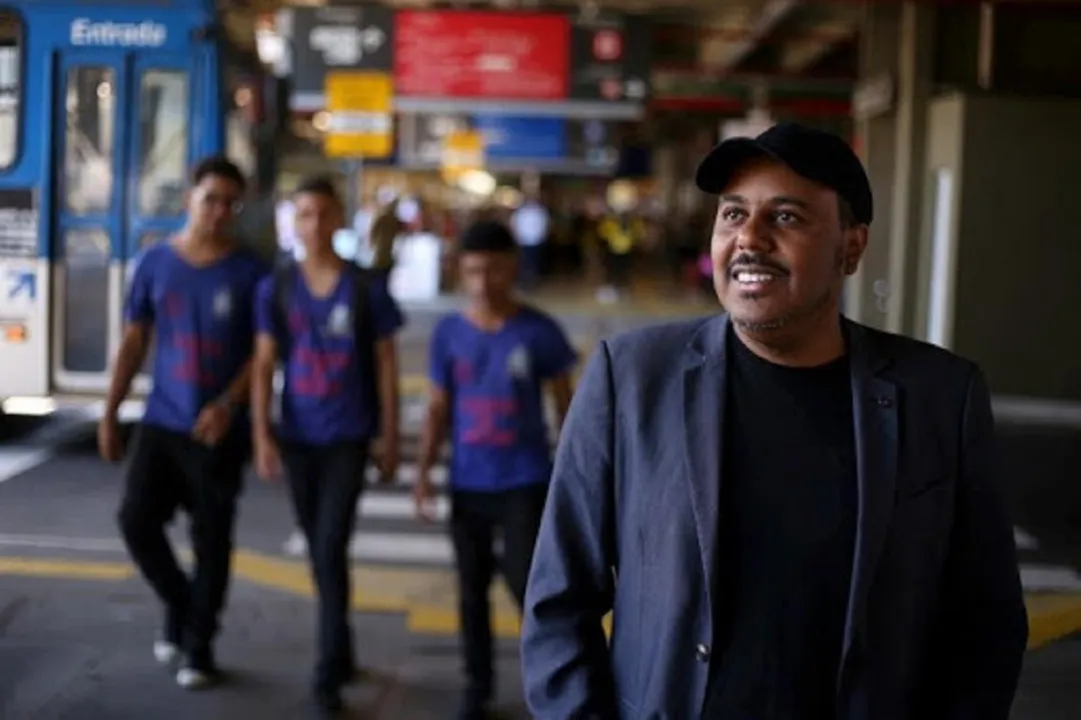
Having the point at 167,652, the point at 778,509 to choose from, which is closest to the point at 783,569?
the point at 778,509

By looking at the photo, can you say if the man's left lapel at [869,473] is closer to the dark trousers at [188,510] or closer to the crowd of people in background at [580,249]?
the dark trousers at [188,510]

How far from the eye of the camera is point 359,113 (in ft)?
48.0

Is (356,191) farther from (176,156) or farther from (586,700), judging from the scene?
(586,700)

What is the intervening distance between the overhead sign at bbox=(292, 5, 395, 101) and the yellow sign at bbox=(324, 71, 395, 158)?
3597 millimetres

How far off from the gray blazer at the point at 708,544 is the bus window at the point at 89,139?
9808 mm

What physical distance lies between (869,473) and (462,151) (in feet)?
94.1

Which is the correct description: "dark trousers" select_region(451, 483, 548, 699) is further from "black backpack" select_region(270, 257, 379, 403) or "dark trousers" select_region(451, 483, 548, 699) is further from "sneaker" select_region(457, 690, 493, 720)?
"black backpack" select_region(270, 257, 379, 403)

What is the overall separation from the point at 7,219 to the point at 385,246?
4.35m

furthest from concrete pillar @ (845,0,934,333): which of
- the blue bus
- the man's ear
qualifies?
the man's ear

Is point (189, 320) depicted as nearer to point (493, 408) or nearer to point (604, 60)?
point (493, 408)

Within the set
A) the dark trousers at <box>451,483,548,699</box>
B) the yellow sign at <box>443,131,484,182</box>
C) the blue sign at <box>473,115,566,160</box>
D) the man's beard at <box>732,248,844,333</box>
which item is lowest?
the dark trousers at <box>451,483,548,699</box>

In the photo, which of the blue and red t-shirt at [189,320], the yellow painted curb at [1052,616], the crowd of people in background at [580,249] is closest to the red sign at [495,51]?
the crowd of people in background at [580,249]

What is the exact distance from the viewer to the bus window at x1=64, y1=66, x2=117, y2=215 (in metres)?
12.1

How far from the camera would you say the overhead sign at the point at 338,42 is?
18266 mm
